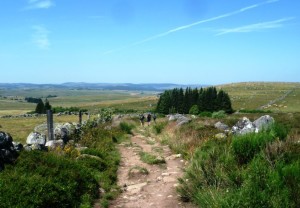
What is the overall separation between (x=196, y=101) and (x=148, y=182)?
98.7 m

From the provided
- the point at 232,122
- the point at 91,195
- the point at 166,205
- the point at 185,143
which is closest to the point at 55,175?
the point at 91,195

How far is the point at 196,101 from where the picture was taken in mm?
109688

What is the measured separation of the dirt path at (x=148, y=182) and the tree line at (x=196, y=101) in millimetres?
90622

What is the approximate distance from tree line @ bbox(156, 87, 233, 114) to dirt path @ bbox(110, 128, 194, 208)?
90.6 metres

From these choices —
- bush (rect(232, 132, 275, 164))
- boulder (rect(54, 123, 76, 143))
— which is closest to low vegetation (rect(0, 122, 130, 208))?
bush (rect(232, 132, 275, 164))

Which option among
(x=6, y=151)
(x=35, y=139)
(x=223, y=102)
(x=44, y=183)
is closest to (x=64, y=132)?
(x=35, y=139)

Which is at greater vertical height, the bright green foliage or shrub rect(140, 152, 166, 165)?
the bright green foliage

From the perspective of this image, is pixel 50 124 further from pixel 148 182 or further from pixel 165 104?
pixel 165 104

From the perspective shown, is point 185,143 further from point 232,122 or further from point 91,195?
point 232,122

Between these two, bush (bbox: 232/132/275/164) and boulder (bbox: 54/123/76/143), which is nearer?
bush (bbox: 232/132/275/164)

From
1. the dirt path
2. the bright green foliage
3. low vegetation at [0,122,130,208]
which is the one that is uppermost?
the bright green foliage

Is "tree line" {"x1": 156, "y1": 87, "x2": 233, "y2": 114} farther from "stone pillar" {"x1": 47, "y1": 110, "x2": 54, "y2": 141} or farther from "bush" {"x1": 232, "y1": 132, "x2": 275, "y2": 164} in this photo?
"bush" {"x1": 232, "y1": 132, "x2": 275, "y2": 164}

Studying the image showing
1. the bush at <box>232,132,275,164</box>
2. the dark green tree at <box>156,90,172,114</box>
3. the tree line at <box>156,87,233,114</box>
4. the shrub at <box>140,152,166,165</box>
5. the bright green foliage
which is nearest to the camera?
the bright green foliage

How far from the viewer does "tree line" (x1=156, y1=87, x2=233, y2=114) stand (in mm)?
107688
